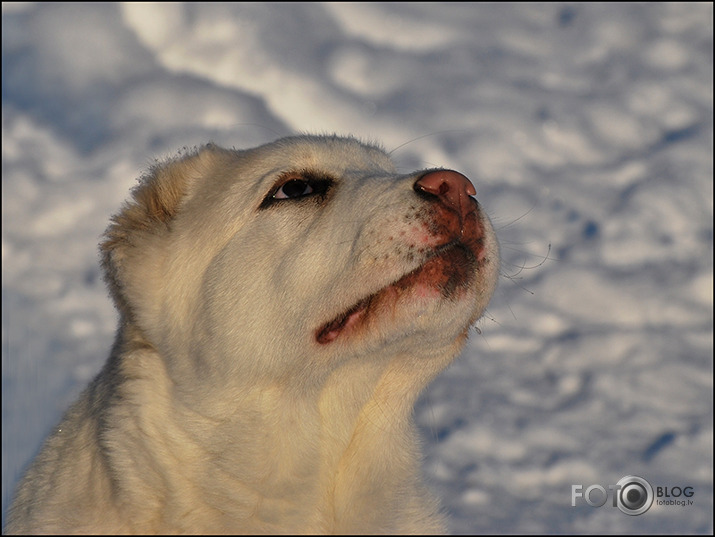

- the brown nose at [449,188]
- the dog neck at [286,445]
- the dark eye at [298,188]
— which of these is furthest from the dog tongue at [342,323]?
the dark eye at [298,188]

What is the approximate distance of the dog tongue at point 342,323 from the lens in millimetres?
4641

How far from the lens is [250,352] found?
4.77 meters

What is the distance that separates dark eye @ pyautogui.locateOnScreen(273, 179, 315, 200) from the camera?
520cm

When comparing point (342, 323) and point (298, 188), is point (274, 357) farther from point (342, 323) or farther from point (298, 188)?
point (298, 188)

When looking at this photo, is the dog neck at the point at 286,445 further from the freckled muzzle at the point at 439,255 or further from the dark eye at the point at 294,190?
the dark eye at the point at 294,190

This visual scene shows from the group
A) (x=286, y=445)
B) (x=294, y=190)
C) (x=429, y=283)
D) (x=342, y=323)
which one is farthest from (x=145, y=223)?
(x=429, y=283)

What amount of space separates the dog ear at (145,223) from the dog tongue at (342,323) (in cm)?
116

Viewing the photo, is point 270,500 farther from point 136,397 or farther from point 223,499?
point 136,397

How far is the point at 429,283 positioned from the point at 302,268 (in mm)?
776

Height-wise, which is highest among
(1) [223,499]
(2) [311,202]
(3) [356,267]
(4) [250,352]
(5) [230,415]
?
(2) [311,202]

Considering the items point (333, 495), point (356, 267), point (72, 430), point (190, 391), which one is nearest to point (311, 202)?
point (356, 267)

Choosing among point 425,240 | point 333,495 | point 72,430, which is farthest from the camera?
point 72,430

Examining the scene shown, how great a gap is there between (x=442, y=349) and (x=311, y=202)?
121 cm

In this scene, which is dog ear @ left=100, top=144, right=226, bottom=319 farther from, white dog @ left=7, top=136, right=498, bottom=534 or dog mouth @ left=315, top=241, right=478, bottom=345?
dog mouth @ left=315, top=241, right=478, bottom=345
